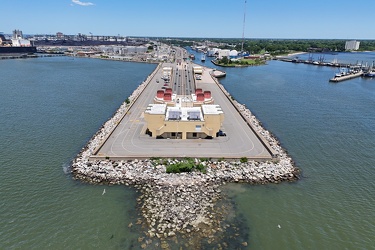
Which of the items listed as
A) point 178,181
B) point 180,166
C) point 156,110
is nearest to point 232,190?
point 178,181

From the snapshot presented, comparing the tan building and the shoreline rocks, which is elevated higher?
the tan building

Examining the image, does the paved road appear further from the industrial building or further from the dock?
the dock

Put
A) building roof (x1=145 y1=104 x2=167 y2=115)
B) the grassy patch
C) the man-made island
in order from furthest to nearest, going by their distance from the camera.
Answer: building roof (x1=145 y1=104 x2=167 y2=115), the grassy patch, the man-made island

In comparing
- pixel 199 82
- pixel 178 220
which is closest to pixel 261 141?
pixel 178 220

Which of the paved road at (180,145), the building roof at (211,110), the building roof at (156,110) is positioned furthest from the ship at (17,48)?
the building roof at (211,110)

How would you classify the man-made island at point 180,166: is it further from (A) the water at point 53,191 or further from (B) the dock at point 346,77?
(B) the dock at point 346,77

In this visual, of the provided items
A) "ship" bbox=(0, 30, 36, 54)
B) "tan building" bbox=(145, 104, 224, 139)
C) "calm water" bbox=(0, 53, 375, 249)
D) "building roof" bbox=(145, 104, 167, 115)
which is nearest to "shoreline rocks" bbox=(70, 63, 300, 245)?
"calm water" bbox=(0, 53, 375, 249)
